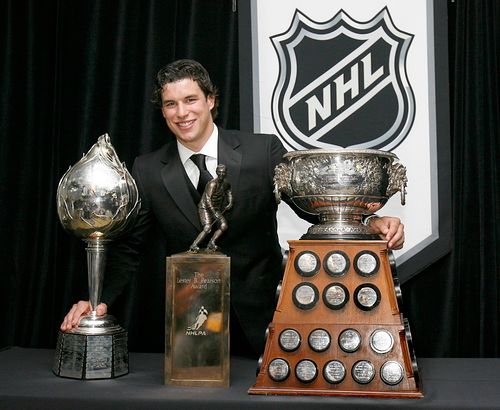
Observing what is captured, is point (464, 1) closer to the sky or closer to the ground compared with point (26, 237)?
closer to the sky

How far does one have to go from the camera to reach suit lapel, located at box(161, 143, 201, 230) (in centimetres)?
189

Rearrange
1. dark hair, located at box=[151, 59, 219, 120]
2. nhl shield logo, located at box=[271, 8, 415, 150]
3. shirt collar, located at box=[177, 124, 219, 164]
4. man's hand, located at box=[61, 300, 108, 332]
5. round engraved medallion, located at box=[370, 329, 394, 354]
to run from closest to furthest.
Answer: round engraved medallion, located at box=[370, 329, 394, 354] → man's hand, located at box=[61, 300, 108, 332] → dark hair, located at box=[151, 59, 219, 120] → shirt collar, located at box=[177, 124, 219, 164] → nhl shield logo, located at box=[271, 8, 415, 150]

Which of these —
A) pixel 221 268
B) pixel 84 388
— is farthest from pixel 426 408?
pixel 84 388

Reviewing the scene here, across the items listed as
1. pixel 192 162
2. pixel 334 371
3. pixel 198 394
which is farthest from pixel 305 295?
pixel 192 162

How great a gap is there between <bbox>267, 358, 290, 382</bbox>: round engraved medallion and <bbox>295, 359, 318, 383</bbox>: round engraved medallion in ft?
0.07

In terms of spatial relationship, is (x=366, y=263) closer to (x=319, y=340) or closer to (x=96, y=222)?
(x=319, y=340)

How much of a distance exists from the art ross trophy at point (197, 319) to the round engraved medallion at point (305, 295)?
14 cm

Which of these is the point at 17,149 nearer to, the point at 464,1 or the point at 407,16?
the point at 407,16

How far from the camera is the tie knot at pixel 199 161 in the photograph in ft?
6.35

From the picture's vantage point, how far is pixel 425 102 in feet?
7.98

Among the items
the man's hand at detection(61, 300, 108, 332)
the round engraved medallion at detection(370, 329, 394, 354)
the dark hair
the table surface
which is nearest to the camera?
the table surface

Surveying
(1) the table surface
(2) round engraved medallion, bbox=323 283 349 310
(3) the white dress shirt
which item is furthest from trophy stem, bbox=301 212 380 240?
(3) the white dress shirt

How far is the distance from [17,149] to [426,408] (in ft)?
6.65

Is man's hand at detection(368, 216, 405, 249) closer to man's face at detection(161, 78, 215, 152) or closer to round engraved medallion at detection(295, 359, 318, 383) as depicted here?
round engraved medallion at detection(295, 359, 318, 383)
